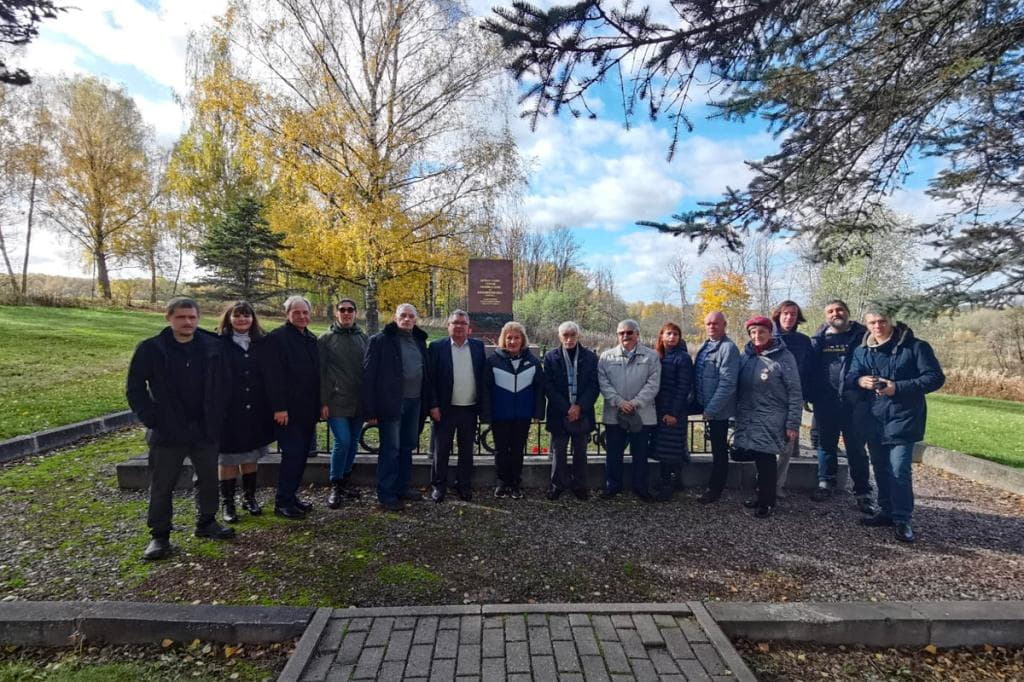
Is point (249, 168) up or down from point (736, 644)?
up

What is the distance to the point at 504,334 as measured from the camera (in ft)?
15.9

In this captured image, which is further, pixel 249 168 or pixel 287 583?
pixel 249 168

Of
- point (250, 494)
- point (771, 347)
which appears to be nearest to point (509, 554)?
point (250, 494)

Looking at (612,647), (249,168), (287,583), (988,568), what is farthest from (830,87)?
(249,168)

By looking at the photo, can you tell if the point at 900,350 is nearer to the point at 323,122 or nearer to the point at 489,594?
the point at 489,594

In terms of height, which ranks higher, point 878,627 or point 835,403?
point 835,403

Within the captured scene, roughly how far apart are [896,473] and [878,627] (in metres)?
1.93

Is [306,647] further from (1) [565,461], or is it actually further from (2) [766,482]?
(2) [766,482]

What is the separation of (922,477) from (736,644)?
5409mm

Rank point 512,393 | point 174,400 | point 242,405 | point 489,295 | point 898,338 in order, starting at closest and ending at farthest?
point 174,400, point 242,405, point 898,338, point 512,393, point 489,295

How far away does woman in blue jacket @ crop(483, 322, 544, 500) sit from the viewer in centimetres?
Result: 477

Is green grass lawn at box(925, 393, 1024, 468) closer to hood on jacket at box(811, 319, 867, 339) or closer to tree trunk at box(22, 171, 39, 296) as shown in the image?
hood on jacket at box(811, 319, 867, 339)

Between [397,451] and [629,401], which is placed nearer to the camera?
[397,451]

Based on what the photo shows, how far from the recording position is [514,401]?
4754 millimetres
